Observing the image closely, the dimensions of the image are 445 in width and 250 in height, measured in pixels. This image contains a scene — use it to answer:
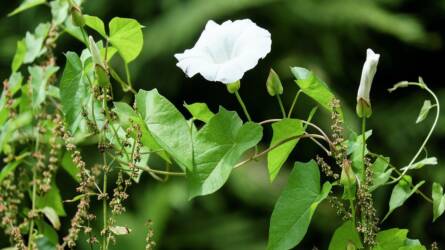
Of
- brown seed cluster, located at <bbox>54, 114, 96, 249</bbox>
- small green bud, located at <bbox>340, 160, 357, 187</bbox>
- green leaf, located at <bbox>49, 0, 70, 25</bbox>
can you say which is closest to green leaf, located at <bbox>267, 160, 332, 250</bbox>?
small green bud, located at <bbox>340, 160, 357, 187</bbox>

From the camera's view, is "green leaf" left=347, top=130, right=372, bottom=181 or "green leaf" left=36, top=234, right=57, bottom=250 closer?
Answer: "green leaf" left=347, top=130, right=372, bottom=181

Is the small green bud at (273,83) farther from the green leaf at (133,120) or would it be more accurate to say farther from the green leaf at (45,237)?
the green leaf at (45,237)

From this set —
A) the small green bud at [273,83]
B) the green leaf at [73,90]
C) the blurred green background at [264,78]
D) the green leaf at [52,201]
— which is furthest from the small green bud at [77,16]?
the blurred green background at [264,78]

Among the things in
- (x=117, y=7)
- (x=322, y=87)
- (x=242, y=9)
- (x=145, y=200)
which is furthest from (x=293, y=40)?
(x=322, y=87)

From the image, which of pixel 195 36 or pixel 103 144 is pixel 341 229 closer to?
pixel 103 144

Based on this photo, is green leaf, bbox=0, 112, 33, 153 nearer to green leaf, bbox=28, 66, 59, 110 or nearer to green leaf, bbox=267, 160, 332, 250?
green leaf, bbox=28, 66, 59, 110

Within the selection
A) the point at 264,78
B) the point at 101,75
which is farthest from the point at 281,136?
the point at 264,78

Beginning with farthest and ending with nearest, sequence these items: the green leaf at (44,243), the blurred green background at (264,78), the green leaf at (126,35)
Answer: the blurred green background at (264,78), the green leaf at (44,243), the green leaf at (126,35)
